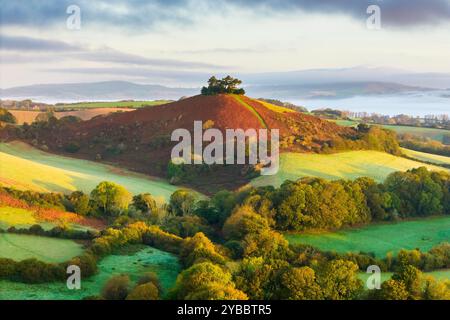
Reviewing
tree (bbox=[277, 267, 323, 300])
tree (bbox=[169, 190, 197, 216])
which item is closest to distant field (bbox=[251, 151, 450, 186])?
tree (bbox=[169, 190, 197, 216])

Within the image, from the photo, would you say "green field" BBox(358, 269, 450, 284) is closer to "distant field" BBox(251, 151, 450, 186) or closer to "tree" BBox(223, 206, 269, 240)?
"tree" BBox(223, 206, 269, 240)

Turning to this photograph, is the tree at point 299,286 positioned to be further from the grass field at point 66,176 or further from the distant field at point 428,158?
the distant field at point 428,158

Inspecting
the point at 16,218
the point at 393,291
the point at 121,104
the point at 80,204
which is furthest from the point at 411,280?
the point at 121,104

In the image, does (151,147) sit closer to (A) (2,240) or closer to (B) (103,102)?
(A) (2,240)

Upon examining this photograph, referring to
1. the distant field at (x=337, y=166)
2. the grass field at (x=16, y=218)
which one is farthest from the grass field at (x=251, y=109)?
the grass field at (x=16, y=218)

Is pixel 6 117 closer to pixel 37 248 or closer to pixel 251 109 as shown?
pixel 251 109

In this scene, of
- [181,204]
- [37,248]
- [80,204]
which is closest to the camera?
[37,248]
